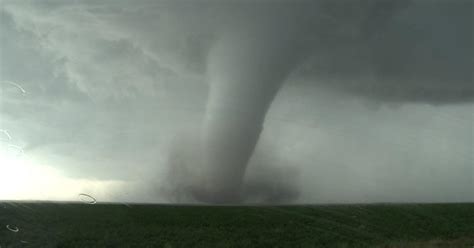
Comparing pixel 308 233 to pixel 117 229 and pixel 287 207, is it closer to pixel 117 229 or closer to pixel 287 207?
pixel 287 207

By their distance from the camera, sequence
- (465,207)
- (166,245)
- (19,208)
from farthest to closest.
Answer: (465,207)
(19,208)
(166,245)

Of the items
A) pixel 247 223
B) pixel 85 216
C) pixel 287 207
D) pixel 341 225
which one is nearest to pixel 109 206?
pixel 85 216

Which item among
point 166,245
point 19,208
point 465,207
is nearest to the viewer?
point 166,245

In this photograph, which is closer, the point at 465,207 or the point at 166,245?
the point at 166,245

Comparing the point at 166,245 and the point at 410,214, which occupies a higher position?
the point at 410,214

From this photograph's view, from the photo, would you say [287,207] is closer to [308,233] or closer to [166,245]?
[308,233]

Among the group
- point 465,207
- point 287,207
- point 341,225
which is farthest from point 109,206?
point 465,207
